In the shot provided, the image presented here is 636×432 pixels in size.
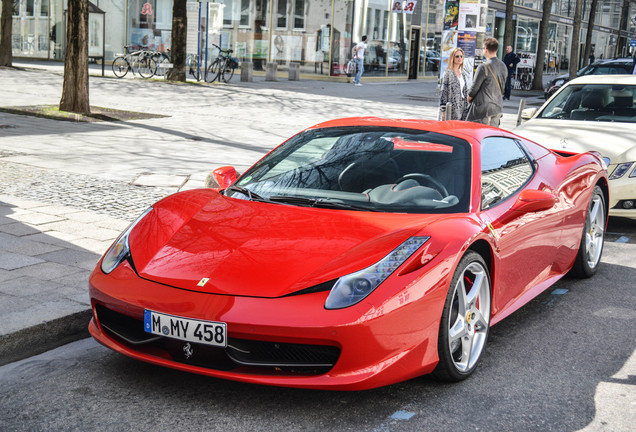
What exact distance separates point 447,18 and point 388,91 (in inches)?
299

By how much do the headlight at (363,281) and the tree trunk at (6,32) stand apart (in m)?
27.1

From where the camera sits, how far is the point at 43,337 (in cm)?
454

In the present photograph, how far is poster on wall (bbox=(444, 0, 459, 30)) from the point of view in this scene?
21.6 metres

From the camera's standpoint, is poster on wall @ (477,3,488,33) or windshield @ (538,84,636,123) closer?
windshield @ (538,84,636,123)

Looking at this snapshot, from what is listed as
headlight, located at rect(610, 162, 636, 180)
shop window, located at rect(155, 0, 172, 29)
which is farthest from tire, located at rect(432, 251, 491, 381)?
shop window, located at rect(155, 0, 172, 29)

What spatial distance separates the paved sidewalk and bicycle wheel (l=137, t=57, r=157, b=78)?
1.32m

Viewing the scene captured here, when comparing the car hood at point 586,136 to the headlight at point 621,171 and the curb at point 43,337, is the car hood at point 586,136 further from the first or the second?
the curb at point 43,337

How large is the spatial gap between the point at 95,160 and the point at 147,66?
16995 mm

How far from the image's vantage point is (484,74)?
10.6 metres

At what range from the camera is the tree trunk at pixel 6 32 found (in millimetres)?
27703

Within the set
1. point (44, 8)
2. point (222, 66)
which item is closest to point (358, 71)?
point (222, 66)

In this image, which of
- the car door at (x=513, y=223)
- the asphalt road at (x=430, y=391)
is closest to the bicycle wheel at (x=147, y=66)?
the asphalt road at (x=430, y=391)

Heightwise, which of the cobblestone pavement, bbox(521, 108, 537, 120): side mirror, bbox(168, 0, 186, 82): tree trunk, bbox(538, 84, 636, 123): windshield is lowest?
the cobblestone pavement

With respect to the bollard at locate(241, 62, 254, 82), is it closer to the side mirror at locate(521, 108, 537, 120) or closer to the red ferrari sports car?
the side mirror at locate(521, 108, 537, 120)
